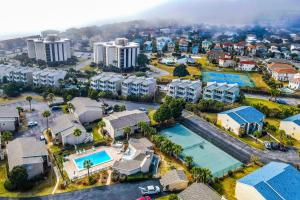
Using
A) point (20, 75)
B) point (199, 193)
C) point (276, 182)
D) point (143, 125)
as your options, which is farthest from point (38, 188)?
point (20, 75)

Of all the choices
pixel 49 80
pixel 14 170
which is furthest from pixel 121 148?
pixel 49 80

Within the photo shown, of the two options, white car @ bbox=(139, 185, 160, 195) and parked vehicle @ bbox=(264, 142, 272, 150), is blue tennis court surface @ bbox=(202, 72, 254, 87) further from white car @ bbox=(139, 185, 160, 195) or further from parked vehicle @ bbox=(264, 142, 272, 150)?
white car @ bbox=(139, 185, 160, 195)

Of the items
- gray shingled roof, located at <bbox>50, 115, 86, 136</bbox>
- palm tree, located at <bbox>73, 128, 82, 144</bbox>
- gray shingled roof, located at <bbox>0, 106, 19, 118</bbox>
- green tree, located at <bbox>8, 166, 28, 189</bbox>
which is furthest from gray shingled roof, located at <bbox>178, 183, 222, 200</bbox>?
gray shingled roof, located at <bbox>0, 106, 19, 118</bbox>

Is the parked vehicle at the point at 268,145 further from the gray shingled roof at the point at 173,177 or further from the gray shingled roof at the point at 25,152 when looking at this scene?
the gray shingled roof at the point at 25,152

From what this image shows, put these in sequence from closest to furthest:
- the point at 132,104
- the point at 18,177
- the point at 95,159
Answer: the point at 18,177
the point at 95,159
the point at 132,104

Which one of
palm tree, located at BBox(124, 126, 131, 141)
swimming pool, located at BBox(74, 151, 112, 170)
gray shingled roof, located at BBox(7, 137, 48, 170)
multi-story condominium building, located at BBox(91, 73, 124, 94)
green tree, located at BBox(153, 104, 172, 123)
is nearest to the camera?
gray shingled roof, located at BBox(7, 137, 48, 170)

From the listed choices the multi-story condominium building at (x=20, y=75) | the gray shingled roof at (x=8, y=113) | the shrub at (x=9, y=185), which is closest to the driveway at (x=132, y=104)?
the gray shingled roof at (x=8, y=113)

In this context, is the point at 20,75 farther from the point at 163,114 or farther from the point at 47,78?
the point at 163,114
